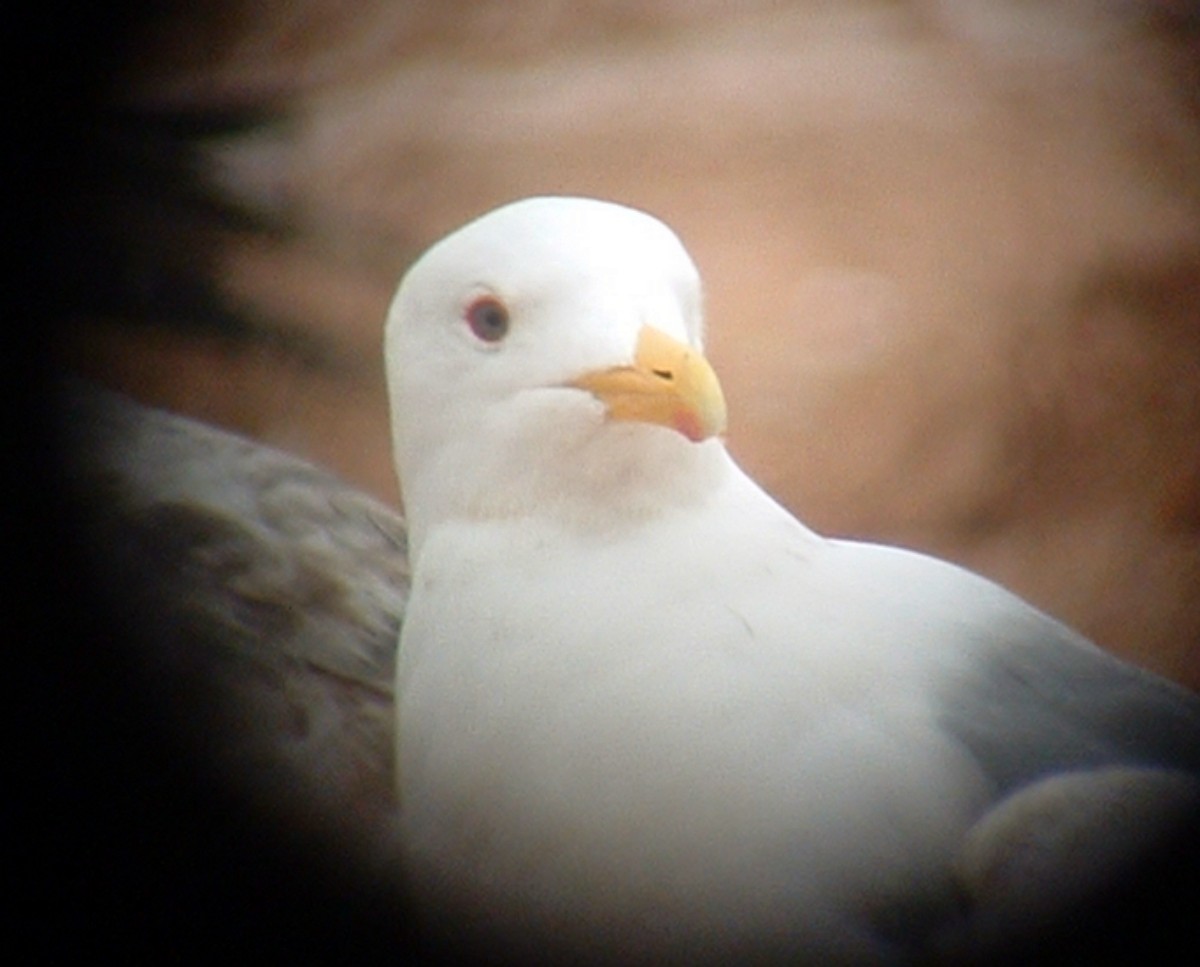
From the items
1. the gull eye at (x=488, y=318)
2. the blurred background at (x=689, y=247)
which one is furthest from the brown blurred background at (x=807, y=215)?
the gull eye at (x=488, y=318)

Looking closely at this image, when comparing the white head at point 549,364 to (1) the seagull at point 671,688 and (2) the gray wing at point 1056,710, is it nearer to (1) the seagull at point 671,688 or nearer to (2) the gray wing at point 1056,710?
(1) the seagull at point 671,688

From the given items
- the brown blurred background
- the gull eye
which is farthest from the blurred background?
the gull eye

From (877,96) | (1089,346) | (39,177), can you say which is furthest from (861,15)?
(39,177)

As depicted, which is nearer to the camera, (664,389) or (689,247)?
(664,389)

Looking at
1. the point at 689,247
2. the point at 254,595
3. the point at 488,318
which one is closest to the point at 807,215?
the point at 689,247

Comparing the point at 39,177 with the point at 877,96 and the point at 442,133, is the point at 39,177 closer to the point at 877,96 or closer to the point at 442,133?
the point at 442,133

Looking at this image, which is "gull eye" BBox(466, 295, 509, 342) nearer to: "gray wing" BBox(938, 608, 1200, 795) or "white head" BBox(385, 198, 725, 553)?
"white head" BBox(385, 198, 725, 553)

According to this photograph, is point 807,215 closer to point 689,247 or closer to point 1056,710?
point 689,247

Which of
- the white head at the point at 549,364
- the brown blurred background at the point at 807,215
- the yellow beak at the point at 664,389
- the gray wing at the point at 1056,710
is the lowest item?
the gray wing at the point at 1056,710
